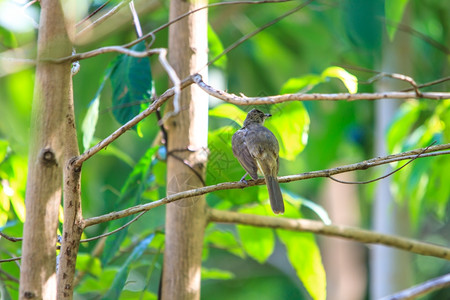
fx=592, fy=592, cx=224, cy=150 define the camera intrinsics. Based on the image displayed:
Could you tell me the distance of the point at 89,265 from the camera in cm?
332

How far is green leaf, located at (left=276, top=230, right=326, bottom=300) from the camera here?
3256mm

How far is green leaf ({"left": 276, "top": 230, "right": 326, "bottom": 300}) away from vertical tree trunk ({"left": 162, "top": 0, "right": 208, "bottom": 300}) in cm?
66

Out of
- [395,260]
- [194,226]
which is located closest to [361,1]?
[194,226]

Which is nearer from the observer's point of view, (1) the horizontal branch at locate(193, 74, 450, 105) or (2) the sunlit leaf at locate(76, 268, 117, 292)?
(1) the horizontal branch at locate(193, 74, 450, 105)

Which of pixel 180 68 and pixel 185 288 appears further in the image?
pixel 180 68

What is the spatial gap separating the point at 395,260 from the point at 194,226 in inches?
90.9

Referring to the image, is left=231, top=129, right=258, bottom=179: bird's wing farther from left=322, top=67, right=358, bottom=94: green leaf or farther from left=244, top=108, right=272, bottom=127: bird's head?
left=322, top=67, right=358, bottom=94: green leaf

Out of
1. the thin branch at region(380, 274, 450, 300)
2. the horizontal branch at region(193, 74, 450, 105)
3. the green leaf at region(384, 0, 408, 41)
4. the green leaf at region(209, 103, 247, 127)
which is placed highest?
the green leaf at region(384, 0, 408, 41)

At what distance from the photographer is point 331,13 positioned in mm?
6766

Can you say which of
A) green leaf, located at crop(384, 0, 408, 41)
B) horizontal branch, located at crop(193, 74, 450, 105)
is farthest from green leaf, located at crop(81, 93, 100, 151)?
green leaf, located at crop(384, 0, 408, 41)

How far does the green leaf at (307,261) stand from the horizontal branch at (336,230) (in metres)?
0.24

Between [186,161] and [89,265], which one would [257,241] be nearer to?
[186,161]

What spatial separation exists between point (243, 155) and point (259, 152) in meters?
0.34

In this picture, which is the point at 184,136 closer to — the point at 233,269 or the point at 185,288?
the point at 185,288
